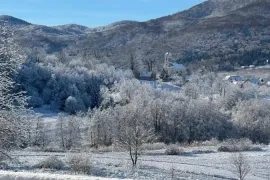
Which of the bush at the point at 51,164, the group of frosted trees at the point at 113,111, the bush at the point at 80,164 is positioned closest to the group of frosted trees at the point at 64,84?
the group of frosted trees at the point at 113,111

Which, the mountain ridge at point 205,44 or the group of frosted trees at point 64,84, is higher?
the mountain ridge at point 205,44

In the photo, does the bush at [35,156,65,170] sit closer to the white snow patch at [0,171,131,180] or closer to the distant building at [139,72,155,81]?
the white snow patch at [0,171,131,180]

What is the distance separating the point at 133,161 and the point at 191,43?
148 m

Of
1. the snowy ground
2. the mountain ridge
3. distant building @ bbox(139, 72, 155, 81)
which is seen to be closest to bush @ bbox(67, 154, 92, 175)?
the snowy ground

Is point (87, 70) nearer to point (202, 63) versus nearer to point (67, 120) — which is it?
point (67, 120)

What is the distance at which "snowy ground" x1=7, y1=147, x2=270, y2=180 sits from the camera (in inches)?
1122

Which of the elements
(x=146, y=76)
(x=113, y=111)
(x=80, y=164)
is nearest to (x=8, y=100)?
(x=80, y=164)

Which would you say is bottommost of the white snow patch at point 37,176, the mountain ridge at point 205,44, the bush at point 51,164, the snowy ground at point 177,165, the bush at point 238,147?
the bush at point 238,147

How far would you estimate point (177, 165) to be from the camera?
→ 35.0m

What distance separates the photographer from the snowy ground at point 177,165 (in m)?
28.5

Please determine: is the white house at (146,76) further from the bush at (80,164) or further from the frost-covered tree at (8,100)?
the frost-covered tree at (8,100)

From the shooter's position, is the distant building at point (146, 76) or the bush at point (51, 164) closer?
the bush at point (51, 164)

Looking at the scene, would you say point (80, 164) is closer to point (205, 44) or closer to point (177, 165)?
point (177, 165)

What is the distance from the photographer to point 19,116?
14.8 meters
